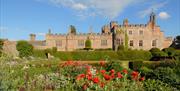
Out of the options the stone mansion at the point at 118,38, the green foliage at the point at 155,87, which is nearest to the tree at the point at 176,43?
the stone mansion at the point at 118,38

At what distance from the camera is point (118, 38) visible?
1593 inches

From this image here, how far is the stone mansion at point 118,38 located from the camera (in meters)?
41.6

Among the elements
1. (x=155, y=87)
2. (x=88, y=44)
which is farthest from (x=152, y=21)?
(x=155, y=87)

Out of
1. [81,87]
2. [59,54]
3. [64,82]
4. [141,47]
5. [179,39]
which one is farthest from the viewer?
[179,39]

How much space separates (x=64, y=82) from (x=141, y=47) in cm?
3577

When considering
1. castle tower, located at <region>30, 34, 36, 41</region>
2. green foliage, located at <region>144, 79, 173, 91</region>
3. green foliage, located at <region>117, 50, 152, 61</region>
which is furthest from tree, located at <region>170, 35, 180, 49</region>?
green foliage, located at <region>144, 79, 173, 91</region>

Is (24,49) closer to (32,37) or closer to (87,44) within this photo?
(87,44)

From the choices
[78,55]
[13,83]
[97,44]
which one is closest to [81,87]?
[13,83]

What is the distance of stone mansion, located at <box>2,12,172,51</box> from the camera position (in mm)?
41562

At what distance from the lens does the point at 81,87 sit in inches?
261

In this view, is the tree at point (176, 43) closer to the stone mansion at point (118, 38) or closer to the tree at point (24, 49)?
the stone mansion at point (118, 38)

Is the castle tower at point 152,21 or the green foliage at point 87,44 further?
the castle tower at point 152,21

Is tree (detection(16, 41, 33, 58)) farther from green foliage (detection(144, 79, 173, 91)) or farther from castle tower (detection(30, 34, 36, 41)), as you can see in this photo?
green foliage (detection(144, 79, 173, 91))

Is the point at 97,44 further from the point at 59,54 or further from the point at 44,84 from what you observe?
the point at 44,84
